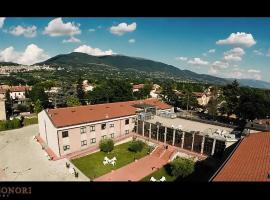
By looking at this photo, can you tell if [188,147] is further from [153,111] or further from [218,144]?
[153,111]

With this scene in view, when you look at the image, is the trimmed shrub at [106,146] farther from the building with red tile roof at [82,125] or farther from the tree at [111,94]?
the tree at [111,94]

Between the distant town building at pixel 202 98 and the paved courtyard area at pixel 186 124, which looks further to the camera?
the distant town building at pixel 202 98

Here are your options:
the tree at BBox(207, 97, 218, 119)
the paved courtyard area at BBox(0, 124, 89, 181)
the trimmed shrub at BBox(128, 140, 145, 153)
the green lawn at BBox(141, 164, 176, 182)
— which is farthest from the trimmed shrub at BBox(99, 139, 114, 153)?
the tree at BBox(207, 97, 218, 119)

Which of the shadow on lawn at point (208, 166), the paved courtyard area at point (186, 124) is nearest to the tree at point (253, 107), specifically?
the paved courtyard area at point (186, 124)

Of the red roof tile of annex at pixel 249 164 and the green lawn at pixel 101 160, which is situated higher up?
the red roof tile of annex at pixel 249 164

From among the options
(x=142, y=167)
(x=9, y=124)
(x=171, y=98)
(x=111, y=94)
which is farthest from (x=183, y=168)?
(x=171, y=98)

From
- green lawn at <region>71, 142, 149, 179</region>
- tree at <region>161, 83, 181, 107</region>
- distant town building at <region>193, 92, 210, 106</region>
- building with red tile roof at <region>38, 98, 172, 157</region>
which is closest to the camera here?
green lawn at <region>71, 142, 149, 179</region>

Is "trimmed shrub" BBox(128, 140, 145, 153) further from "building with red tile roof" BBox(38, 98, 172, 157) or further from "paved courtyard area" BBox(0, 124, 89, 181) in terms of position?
"paved courtyard area" BBox(0, 124, 89, 181)
